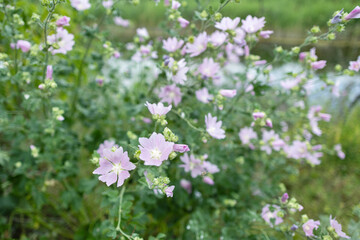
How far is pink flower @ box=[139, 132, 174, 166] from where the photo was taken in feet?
3.55

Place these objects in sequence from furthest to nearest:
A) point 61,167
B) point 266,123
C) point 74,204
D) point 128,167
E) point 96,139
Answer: point 96,139, point 74,204, point 61,167, point 266,123, point 128,167

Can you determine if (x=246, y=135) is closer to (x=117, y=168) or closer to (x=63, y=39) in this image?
(x=117, y=168)

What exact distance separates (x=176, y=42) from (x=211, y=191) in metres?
0.94

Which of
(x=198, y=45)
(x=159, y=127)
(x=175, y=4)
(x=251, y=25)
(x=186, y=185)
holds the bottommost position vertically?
(x=186, y=185)

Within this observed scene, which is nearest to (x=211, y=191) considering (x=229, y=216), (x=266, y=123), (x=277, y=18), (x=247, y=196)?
(x=229, y=216)

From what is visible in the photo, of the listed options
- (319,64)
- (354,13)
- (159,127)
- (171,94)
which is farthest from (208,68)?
(354,13)

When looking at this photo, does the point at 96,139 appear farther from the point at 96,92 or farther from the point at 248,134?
the point at 248,134

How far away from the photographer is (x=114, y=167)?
1155 millimetres

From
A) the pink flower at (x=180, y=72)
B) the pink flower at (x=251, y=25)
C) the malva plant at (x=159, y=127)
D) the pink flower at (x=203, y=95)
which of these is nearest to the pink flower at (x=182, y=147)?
the malva plant at (x=159, y=127)

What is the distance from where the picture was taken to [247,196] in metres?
2.07

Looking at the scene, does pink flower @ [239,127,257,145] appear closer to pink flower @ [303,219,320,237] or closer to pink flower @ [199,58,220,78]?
pink flower @ [199,58,220,78]

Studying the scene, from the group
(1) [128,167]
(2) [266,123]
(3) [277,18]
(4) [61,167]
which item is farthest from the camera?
(3) [277,18]

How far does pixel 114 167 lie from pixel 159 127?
34 centimetres

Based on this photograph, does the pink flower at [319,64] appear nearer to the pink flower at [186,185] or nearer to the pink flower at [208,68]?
A: the pink flower at [208,68]
